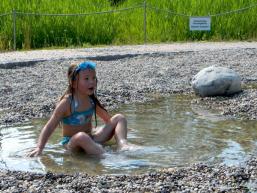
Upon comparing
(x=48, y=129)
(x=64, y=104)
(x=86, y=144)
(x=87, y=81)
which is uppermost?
(x=87, y=81)

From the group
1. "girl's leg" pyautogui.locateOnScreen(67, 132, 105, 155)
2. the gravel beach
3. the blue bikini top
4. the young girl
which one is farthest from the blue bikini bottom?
the gravel beach

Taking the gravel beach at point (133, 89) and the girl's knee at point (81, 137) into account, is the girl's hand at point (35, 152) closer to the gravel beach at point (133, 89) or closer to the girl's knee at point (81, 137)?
the girl's knee at point (81, 137)

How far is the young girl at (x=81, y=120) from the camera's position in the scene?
6.73 m

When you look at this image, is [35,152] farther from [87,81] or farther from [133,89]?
[133,89]

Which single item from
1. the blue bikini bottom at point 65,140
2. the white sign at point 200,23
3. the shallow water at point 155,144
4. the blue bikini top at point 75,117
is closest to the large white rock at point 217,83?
the shallow water at point 155,144

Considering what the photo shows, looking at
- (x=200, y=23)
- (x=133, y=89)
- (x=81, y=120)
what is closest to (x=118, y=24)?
(x=200, y=23)

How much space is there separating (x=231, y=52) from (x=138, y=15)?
4.58 metres

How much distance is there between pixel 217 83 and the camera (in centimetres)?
1009

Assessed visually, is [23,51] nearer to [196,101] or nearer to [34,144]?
[196,101]

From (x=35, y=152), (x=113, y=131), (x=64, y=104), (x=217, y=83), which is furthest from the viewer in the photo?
(x=217, y=83)

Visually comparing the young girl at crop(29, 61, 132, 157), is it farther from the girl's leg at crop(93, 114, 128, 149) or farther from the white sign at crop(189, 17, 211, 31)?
the white sign at crop(189, 17, 211, 31)

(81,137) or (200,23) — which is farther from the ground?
(200,23)

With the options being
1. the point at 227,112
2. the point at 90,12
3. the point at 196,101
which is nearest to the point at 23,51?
the point at 90,12

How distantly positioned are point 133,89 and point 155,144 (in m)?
3.91
